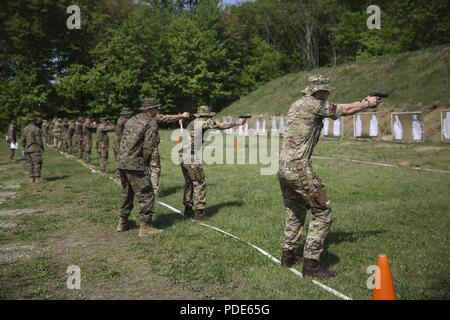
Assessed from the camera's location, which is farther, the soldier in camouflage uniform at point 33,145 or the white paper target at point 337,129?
the white paper target at point 337,129

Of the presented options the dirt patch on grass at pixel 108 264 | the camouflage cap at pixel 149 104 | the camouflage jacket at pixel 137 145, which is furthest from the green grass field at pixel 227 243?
the camouflage cap at pixel 149 104

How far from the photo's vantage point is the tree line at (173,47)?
172 feet

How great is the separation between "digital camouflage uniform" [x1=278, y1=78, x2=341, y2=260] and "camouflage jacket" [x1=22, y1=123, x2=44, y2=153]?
39.3ft

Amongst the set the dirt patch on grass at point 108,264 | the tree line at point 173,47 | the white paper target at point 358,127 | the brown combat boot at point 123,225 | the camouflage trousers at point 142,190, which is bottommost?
the dirt patch on grass at point 108,264

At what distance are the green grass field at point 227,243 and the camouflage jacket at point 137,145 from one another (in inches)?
53.6

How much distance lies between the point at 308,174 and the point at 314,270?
125cm

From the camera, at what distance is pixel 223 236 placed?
792cm

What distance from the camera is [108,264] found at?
682cm

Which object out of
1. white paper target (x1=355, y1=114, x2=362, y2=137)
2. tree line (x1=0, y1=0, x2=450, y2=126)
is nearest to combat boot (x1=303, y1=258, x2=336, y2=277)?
white paper target (x1=355, y1=114, x2=362, y2=137)

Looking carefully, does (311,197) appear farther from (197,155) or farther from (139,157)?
(197,155)

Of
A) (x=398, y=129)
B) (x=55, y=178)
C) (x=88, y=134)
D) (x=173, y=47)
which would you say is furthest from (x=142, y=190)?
(x=173, y=47)

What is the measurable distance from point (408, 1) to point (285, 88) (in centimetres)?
1483

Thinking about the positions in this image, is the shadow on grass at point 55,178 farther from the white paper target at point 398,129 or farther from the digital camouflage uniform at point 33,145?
the white paper target at point 398,129
